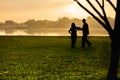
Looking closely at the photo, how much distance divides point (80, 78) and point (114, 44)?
2581 millimetres

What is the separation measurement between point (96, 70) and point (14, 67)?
4.40 m

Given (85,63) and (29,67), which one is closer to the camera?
(29,67)

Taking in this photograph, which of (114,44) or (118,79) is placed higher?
(114,44)

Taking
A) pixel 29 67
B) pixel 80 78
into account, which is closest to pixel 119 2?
pixel 80 78

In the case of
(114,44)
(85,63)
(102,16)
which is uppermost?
(102,16)

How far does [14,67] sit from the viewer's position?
1862 centimetres

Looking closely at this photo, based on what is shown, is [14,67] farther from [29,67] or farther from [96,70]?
[96,70]

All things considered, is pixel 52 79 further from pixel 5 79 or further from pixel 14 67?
pixel 14 67

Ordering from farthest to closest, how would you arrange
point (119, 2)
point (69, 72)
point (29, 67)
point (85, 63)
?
1. point (85, 63)
2. point (29, 67)
3. point (69, 72)
4. point (119, 2)

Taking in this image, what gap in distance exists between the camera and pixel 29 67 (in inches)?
730

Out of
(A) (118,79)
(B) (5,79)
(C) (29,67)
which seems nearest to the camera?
(A) (118,79)

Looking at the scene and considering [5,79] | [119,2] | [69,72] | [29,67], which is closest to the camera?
[119,2]

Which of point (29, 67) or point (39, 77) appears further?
point (29, 67)

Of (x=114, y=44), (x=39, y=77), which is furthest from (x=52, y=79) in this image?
(x=114, y=44)
